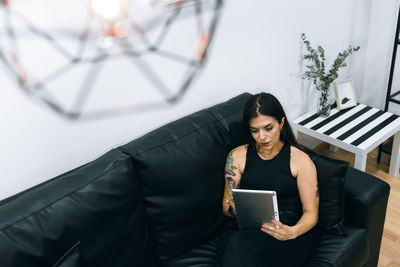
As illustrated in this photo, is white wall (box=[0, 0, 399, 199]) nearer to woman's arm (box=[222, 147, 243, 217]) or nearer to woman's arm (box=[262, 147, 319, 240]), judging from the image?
woman's arm (box=[222, 147, 243, 217])

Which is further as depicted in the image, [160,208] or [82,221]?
[160,208]

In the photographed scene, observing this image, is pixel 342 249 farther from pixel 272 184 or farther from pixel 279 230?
pixel 272 184

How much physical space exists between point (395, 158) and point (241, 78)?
124cm

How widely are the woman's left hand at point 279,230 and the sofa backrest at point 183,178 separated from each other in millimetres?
253

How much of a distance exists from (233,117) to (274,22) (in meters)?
0.72

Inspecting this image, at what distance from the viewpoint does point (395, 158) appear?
8.54 ft

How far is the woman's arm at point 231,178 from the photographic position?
174 cm

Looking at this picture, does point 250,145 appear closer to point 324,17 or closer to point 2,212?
point 2,212

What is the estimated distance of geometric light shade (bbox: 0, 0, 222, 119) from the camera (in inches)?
55.7

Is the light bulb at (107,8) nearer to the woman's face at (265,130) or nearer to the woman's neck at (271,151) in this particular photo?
the woman's face at (265,130)

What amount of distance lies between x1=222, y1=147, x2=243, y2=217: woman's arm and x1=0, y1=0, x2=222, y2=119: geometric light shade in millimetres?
432

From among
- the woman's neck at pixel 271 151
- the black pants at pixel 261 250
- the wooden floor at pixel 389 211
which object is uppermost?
the woman's neck at pixel 271 151

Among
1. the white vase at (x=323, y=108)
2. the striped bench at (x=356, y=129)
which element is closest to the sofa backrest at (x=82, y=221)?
the striped bench at (x=356, y=129)

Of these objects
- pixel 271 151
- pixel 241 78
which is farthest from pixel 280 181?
pixel 241 78
